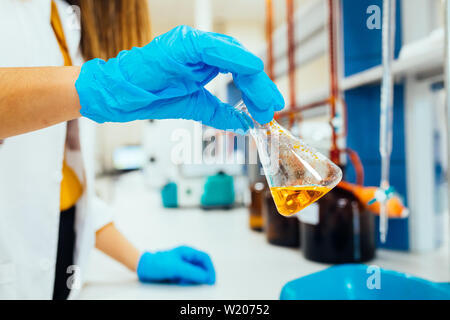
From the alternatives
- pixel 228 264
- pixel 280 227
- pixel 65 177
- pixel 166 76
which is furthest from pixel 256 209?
pixel 166 76

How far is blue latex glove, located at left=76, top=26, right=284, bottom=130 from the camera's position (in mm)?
440

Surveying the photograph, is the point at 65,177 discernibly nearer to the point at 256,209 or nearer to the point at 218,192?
the point at 256,209

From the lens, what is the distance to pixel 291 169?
0.52m

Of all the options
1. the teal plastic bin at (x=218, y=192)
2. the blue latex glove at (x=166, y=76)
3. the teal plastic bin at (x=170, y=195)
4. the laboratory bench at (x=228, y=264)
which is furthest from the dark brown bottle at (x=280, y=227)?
the teal plastic bin at (x=170, y=195)

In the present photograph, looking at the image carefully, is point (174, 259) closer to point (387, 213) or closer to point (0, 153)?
point (0, 153)

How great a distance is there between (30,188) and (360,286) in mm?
700

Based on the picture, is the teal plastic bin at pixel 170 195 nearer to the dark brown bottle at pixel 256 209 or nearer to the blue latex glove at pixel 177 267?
the dark brown bottle at pixel 256 209

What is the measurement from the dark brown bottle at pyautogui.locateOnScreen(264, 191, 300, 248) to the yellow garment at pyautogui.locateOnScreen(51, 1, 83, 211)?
0.58 meters

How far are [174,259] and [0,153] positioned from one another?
453mm

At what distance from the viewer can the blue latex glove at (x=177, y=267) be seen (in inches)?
31.5

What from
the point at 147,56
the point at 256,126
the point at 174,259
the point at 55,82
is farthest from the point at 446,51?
the point at 174,259

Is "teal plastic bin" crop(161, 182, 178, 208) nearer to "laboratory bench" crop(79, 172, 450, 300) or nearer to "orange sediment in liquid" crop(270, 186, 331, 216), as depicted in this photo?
"laboratory bench" crop(79, 172, 450, 300)

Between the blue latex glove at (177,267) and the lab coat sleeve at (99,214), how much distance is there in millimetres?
149
